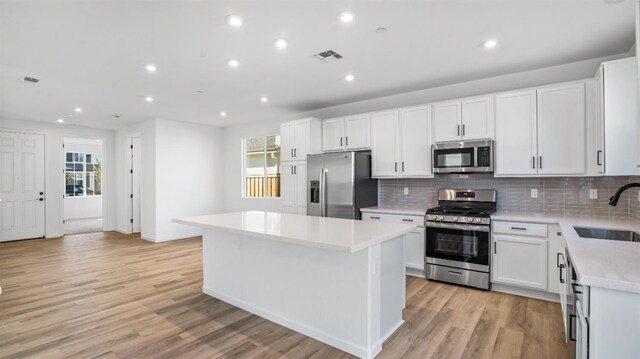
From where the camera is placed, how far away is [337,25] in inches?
103

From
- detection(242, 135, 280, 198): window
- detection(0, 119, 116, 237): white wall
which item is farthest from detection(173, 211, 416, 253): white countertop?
detection(0, 119, 116, 237): white wall

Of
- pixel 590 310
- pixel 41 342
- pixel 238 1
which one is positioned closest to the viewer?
pixel 590 310

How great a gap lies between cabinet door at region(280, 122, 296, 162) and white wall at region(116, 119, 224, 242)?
2.65 metres

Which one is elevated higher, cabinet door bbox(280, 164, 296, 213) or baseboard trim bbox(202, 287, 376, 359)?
cabinet door bbox(280, 164, 296, 213)

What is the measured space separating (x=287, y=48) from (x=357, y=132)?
2.00 m

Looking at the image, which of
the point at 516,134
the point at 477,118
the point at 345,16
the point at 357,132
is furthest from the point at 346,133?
the point at 345,16

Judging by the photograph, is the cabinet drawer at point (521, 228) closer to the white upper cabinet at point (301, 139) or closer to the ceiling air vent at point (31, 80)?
the white upper cabinet at point (301, 139)

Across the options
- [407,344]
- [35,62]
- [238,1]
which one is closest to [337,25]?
[238,1]

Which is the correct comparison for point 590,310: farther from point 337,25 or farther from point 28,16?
point 28,16

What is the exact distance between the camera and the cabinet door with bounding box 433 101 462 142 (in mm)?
3867

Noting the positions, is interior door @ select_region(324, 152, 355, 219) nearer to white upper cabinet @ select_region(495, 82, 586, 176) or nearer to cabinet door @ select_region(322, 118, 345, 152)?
cabinet door @ select_region(322, 118, 345, 152)

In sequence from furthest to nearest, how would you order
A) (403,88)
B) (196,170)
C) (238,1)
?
(196,170)
(403,88)
(238,1)

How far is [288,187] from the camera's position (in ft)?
17.7

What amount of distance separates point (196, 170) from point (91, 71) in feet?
11.7
